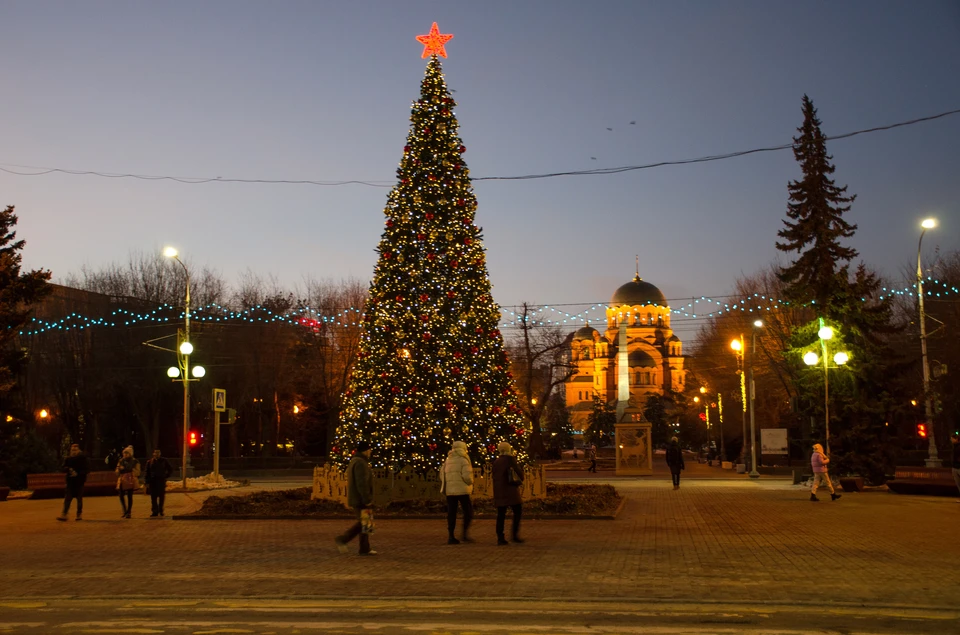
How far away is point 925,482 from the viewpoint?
2789 cm

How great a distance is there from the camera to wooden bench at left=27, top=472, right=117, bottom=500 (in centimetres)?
3059

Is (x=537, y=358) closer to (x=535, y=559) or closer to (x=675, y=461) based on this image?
(x=675, y=461)

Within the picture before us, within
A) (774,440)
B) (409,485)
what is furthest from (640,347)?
(409,485)

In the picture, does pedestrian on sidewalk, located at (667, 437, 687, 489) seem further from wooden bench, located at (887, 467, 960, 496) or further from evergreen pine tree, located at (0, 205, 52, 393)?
evergreen pine tree, located at (0, 205, 52, 393)

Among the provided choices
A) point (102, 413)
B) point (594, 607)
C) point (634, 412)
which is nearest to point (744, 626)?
point (594, 607)

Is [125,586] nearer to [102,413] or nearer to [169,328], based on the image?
[169,328]

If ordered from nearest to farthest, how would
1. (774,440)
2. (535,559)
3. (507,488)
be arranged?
(535,559), (507,488), (774,440)

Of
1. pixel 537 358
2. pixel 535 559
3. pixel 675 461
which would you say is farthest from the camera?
pixel 537 358

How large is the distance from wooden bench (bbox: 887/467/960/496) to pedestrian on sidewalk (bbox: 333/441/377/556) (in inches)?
768

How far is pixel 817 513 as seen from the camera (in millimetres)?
20953

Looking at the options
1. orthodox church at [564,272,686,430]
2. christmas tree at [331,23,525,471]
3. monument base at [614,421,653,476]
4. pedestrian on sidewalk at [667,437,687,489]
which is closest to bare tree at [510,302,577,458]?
monument base at [614,421,653,476]

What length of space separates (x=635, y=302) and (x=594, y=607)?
13376cm

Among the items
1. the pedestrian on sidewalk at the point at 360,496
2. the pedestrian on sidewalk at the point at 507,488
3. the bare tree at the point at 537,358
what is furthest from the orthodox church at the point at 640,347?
the pedestrian on sidewalk at the point at 360,496

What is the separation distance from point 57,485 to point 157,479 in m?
12.2
